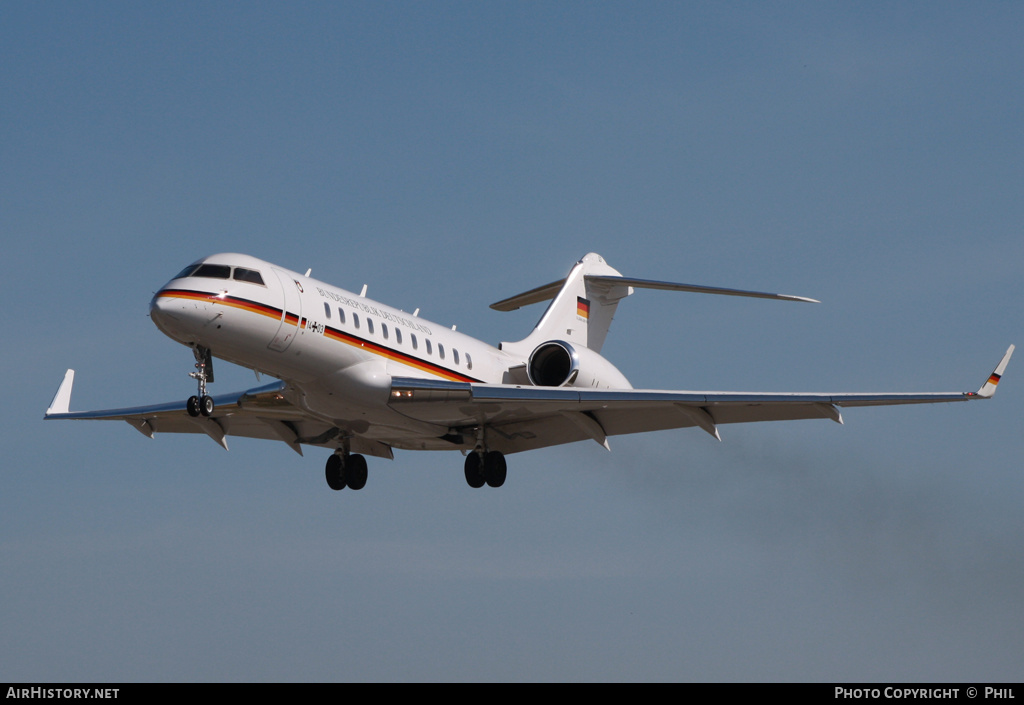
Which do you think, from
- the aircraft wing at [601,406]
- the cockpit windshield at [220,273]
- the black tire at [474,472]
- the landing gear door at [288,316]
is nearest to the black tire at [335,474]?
the black tire at [474,472]

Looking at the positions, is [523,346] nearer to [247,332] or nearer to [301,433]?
[301,433]

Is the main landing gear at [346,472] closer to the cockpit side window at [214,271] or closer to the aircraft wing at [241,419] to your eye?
the aircraft wing at [241,419]

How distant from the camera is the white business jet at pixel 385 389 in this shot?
19.0 metres

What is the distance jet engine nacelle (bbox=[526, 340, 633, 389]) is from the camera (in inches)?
928

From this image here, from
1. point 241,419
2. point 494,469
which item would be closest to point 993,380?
point 494,469

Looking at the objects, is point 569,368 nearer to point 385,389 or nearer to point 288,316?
point 385,389

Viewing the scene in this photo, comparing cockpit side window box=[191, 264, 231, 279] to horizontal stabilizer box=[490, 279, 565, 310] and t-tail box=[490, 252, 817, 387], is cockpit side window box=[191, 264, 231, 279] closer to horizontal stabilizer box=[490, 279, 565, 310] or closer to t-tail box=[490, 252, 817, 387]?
t-tail box=[490, 252, 817, 387]

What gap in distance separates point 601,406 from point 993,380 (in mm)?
6063

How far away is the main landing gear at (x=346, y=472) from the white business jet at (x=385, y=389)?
0.02 m

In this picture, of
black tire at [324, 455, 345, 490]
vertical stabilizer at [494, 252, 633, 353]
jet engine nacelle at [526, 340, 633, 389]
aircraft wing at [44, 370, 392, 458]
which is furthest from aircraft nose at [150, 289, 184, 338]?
vertical stabilizer at [494, 252, 633, 353]
